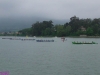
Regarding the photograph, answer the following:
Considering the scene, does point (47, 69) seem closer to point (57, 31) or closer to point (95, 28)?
point (95, 28)

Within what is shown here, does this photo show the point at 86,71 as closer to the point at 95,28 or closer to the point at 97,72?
the point at 97,72

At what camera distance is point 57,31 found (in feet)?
406

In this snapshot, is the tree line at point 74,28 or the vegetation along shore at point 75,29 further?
the tree line at point 74,28

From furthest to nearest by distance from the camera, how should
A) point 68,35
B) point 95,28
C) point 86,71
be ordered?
point 68,35
point 95,28
point 86,71

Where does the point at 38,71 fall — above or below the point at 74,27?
below

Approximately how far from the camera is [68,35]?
398 feet

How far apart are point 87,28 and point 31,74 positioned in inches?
3890

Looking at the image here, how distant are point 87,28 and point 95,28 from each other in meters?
5.23

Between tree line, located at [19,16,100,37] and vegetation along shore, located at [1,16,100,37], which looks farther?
tree line, located at [19,16,100,37]

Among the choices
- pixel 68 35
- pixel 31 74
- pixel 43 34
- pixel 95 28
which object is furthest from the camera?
pixel 43 34

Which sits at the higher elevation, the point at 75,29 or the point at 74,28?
the point at 74,28

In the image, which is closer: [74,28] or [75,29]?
[74,28]

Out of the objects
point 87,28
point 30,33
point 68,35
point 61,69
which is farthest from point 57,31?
point 61,69

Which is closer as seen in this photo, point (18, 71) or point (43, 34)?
point (18, 71)
